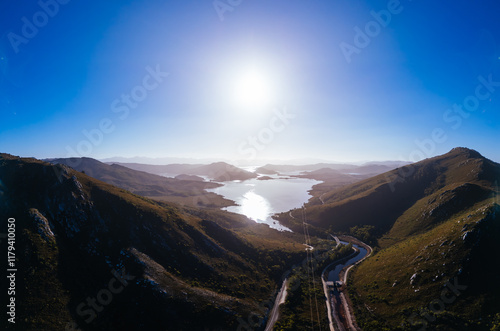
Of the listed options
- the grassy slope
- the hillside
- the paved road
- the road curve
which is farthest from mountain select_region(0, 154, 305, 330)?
the hillside

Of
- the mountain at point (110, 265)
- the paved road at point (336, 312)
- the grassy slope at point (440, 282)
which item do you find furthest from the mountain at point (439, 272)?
the mountain at point (110, 265)

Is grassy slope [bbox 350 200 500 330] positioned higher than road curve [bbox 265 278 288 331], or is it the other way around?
grassy slope [bbox 350 200 500 330]

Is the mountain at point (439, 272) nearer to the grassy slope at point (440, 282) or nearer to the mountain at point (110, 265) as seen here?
the grassy slope at point (440, 282)

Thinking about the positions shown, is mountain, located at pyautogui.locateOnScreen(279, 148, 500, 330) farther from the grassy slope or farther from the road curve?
the road curve

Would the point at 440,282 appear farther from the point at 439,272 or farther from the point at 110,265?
the point at 110,265

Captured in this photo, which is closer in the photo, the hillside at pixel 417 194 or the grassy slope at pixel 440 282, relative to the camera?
the grassy slope at pixel 440 282

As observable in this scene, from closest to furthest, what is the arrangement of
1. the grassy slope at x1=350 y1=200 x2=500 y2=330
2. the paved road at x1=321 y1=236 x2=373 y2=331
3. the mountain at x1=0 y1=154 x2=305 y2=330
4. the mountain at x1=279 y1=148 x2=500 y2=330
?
Result: the mountain at x1=0 y1=154 x2=305 y2=330 → the grassy slope at x1=350 y1=200 x2=500 y2=330 → the mountain at x1=279 y1=148 x2=500 y2=330 → the paved road at x1=321 y1=236 x2=373 y2=331

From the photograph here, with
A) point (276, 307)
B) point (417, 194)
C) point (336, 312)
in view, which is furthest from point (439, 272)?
point (417, 194)

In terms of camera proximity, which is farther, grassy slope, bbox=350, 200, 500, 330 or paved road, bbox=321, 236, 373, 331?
paved road, bbox=321, 236, 373, 331

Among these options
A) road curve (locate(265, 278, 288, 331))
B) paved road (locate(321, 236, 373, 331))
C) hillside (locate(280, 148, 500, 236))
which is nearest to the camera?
paved road (locate(321, 236, 373, 331))
